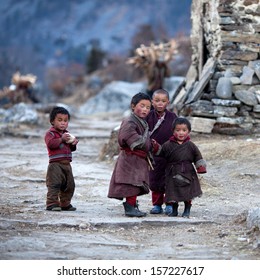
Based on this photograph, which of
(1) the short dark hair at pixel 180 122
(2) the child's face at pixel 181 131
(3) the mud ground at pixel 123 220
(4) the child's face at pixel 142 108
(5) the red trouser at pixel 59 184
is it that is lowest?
(3) the mud ground at pixel 123 220

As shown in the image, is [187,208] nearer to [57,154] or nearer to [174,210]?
[174,210]

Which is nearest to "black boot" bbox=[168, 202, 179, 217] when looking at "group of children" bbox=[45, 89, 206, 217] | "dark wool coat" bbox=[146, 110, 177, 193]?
"group of children" bbox=[45, 89, 206, 217]

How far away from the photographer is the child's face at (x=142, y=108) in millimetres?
8086

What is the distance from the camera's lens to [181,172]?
322 inches

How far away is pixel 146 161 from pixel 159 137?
0.45m

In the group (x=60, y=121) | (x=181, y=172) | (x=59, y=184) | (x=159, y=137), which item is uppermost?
(x=60, y=121)

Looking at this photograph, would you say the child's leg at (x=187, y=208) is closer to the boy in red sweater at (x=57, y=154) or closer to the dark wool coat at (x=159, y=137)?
the dark wool coat at (x=159, y=137)

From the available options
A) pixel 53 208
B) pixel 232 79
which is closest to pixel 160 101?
pixel 53 208

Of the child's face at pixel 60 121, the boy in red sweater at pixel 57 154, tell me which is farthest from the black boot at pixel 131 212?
the child's face at pixel 60 121

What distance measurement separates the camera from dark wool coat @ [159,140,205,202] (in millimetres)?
8172

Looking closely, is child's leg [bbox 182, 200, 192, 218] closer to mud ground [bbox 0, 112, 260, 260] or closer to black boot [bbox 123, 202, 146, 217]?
mud ground [bbox 0, 112, 260, 260]

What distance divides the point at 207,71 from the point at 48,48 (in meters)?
91.1

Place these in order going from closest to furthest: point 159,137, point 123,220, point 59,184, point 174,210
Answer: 1. point 123,220
2. point 174,210
3. point 59,184
4. point 159,137

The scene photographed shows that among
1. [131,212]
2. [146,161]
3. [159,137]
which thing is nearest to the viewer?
[131,212]
